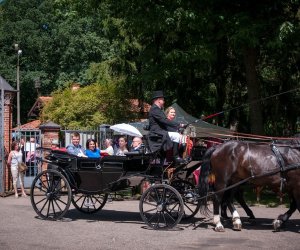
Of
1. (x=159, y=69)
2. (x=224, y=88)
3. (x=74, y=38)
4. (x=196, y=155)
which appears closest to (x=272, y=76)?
(x=224, y=88)

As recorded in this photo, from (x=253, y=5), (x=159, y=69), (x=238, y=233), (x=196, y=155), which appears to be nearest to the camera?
(x=238, y=233)

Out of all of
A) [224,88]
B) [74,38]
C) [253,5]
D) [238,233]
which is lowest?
[238,233]

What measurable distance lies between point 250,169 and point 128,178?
2.31 meters

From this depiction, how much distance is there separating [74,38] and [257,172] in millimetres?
35697

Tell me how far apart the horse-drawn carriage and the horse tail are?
0.67 ft

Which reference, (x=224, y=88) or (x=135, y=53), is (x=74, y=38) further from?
(x=224, y=88)

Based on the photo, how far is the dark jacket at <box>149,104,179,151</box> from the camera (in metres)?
9.78

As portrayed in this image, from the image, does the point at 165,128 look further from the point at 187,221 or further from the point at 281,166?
the point at 281,166

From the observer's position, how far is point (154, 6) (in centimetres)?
1647

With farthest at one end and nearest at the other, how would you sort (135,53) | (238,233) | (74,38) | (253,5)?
(74,38) < (135,53) < (253,5) < (238,233)

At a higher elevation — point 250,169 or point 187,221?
point 250,169

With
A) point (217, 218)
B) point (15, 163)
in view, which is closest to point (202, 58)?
point (15, 163)

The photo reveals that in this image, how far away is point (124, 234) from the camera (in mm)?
9195

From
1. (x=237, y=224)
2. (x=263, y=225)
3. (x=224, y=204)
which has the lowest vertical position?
(x=263, y=225)
